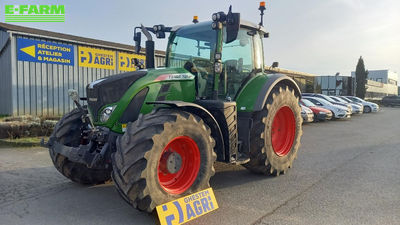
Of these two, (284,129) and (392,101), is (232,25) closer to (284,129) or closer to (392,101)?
(284,129)

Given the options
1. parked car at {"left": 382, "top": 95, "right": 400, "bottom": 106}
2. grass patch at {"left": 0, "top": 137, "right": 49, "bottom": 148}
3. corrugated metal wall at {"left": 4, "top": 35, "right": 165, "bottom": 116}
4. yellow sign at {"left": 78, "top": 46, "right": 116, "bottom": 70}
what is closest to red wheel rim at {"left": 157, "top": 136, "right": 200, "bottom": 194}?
grass patch at {"left": 0, "top": 137, "right": 49, "bottom": 148}

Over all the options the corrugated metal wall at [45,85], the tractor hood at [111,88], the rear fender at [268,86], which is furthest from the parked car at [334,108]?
the tractor hood at [111,88]

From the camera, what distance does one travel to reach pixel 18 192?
4.59 meters

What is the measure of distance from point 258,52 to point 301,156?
3.06 metres

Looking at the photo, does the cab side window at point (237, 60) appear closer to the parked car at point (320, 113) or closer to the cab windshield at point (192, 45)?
the cab windshield at point (192, 45)

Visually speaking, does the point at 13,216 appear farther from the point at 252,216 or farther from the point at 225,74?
the point at 225,74

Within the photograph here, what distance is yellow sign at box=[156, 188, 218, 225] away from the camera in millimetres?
3299

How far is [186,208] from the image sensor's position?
3525 mm

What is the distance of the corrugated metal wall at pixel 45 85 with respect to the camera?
1076 centimetres

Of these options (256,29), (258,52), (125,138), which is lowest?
(125,138)

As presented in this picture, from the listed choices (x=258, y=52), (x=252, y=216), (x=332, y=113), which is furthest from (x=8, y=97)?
(x=332, y=113)

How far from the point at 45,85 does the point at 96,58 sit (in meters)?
2.35

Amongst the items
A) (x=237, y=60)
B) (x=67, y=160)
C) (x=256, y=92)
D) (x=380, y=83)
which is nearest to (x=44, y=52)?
(x=67, y=160)

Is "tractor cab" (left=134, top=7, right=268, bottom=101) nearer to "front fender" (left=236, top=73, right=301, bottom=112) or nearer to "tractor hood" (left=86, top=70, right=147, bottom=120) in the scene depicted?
"front fender" (left=236, top=73, right=301, bottom=112)
